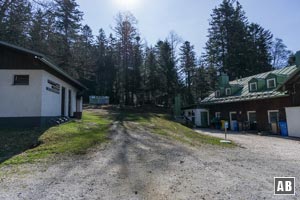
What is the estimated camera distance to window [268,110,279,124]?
19141mm

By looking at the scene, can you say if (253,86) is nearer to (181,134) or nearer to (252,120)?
(252,120)

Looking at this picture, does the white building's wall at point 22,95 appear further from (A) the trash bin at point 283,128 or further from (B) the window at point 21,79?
(A) the trash bin at point 283,128

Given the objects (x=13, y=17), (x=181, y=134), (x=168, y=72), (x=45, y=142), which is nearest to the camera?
(x=45, y=142)

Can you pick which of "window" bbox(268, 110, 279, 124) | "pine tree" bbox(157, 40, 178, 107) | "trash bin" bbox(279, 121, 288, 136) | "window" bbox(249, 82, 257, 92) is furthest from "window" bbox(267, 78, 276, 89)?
"pine tree" bbox(157, 40, 178, 107)

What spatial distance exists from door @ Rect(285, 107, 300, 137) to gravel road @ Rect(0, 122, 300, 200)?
380 inches

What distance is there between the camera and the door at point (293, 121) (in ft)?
54.9

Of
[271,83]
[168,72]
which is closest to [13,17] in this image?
[271,83]

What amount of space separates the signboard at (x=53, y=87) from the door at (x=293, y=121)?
52.7 ft

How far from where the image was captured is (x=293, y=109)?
17188 millimetres

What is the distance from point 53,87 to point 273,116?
16.5m

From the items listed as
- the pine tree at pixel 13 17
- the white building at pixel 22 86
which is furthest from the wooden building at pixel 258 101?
the pine tree at pixel 13 17

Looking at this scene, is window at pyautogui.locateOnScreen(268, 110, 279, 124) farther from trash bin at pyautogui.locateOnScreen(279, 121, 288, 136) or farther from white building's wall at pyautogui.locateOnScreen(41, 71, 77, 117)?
white building's wall at pyautogui.locateOnScreen(41, 71, 77, 117)

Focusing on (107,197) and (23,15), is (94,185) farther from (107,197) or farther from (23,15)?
(23,15)

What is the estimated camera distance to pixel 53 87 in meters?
15.0
